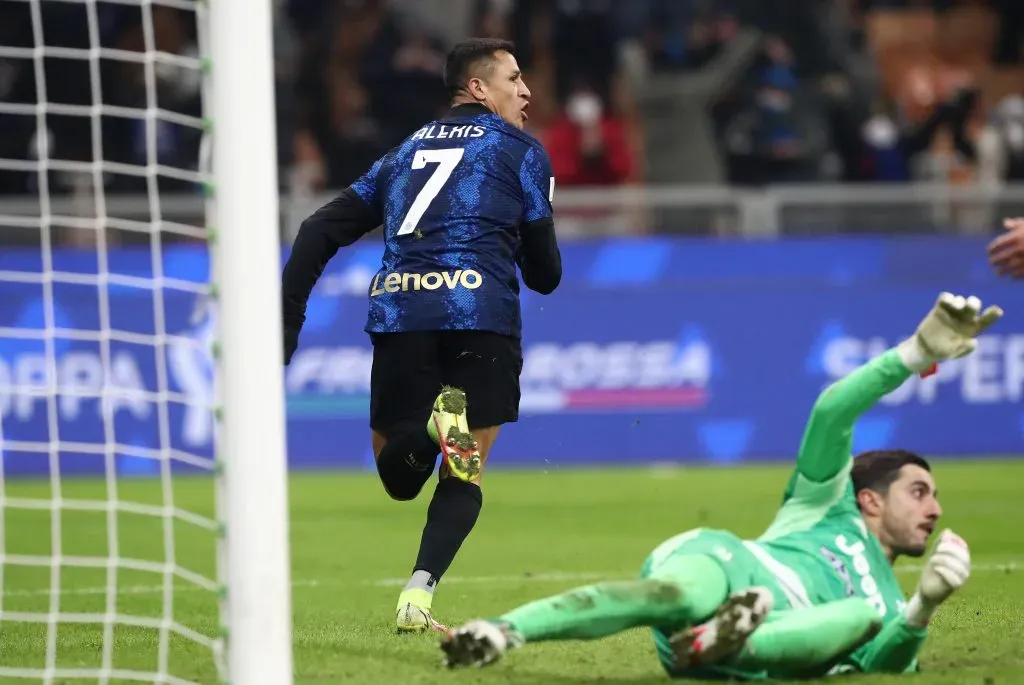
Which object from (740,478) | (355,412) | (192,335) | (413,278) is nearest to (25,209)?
(192,335)

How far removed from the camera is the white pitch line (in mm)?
7559

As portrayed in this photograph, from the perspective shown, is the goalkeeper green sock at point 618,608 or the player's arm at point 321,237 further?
the player's arm at point 321,237

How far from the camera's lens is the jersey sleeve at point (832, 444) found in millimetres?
4566

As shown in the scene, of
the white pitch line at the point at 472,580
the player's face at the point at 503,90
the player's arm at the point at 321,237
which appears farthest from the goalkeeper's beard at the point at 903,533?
the white pitch line at the point at 472,580

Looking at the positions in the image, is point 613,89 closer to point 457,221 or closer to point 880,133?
point 880,133

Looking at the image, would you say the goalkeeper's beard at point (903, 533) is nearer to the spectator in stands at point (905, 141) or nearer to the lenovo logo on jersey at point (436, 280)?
the lenovo logo on jersey at point (436, 280)

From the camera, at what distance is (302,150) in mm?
16438

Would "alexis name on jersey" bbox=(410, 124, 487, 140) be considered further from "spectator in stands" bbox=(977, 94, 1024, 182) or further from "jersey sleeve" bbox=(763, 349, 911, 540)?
"spectator in stands" bbox=(977, 94, 1024, 182)

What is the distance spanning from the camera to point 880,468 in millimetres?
4848

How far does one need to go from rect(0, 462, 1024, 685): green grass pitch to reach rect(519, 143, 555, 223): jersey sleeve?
1555 mm

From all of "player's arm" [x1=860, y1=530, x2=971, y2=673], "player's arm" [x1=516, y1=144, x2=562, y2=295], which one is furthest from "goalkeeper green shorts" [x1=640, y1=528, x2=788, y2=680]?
"player's arm" [x1=516, y1=144, x2=562, y2=295]

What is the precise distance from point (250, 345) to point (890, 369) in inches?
68.4

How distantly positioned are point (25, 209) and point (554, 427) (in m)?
4.71

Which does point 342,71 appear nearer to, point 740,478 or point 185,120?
point 740,478
